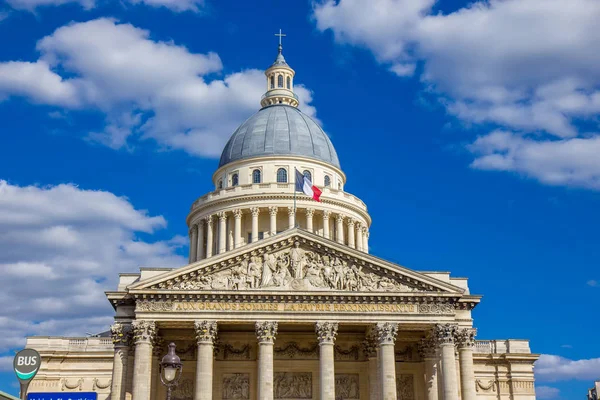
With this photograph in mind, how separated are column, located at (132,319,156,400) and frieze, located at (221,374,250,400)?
699 centimetres

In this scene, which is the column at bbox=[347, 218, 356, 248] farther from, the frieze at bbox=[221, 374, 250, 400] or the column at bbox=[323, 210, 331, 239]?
the frieze at bbox=[221, 374, 250, 400]

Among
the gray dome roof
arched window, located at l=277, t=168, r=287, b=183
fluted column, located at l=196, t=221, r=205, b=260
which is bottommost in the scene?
fluted column, located at l=196, t=221, r=205, b=260

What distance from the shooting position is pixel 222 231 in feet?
248

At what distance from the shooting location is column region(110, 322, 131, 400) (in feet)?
168

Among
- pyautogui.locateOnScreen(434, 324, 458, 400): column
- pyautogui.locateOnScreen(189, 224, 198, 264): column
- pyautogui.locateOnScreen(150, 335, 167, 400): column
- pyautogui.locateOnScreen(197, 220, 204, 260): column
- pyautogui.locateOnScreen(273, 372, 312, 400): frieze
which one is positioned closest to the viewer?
pyautogui.locateOnScreen(434, 324, 458, 400): column

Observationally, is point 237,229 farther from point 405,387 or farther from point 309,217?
point 405,387

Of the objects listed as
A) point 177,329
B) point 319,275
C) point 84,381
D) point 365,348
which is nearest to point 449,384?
point 365,348

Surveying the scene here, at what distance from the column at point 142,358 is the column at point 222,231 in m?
24.5

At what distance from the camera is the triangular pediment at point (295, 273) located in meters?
50.8

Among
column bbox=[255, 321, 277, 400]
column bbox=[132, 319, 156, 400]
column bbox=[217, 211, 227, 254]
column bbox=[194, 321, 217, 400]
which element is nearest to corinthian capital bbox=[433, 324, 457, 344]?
column bbox=[255, 321, 277, 400]

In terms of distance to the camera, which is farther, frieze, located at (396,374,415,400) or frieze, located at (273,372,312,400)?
frieze, located at (396,374,415,400)

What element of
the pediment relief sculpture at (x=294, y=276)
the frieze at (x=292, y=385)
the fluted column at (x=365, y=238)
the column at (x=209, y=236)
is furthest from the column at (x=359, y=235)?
the pediment relief sculpture at (x=294, y=276)

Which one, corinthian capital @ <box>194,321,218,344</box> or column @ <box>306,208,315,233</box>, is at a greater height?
column @ <box>306,208,315,233</box>

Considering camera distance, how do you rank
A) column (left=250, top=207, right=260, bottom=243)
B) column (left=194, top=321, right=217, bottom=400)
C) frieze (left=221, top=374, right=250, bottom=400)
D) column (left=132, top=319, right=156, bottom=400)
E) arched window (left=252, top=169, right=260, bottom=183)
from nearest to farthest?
column (left=132, top=319, right=156, bottom=400) → column (left=194, top=321, right=217, bottom=400) → frieze (left=221, top=374, right=250, bottom=400) → column (left=250, top=207, right=260, bottom=243) → arched window (left=252, top=169, right=260, bottom=183)
